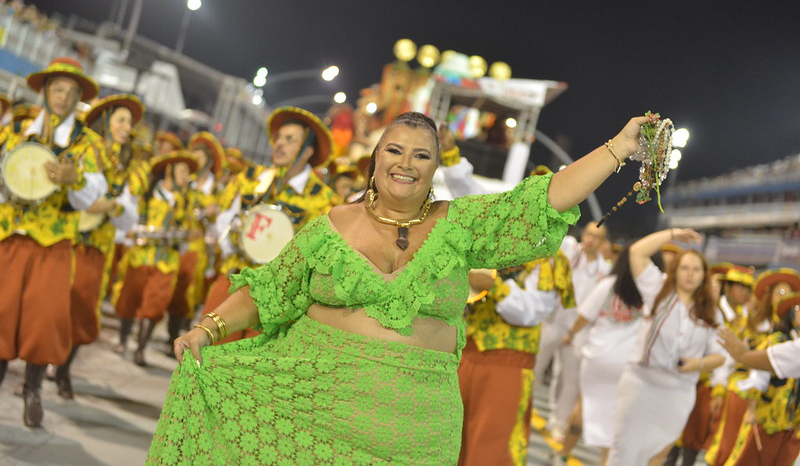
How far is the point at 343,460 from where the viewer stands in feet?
10.7

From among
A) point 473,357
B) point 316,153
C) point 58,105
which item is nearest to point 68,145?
point 58,105

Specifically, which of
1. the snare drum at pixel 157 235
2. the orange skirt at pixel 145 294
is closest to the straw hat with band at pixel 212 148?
the snare drum at pixel 157 235

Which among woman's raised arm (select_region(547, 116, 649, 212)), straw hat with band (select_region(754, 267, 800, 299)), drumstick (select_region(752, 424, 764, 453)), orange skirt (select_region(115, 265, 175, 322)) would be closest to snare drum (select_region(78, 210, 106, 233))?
orange skirt (select_region(115, 265, 175, 322))

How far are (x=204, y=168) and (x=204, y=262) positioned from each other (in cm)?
128

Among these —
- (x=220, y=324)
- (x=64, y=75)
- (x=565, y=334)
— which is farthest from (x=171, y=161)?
(x=220, y=324)

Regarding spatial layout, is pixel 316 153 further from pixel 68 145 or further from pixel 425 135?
pixel 425 135

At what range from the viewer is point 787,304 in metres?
6.61

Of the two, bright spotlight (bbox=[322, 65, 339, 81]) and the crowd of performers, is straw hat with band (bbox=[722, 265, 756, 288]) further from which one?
bright spotlight (bbox=[322, 65, 339, 81])

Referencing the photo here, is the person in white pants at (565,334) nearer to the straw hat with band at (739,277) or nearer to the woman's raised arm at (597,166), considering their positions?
the straw hat with band at (739,277)

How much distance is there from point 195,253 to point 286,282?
779 cm

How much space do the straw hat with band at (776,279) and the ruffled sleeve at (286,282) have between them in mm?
5746

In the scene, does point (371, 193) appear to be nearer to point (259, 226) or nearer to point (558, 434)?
point (259, 226)

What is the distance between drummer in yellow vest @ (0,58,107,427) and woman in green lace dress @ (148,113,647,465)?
2.90 metres

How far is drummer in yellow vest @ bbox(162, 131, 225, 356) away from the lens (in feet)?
34.7
